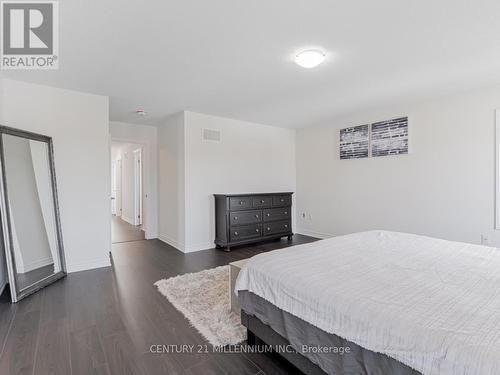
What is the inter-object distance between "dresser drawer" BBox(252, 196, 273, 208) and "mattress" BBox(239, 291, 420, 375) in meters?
3.19

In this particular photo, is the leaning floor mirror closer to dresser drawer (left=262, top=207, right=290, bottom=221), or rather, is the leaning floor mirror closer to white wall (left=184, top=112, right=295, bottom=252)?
white wall (left=184, top=112, right=295, bottom=252)

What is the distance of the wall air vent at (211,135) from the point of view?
4.71m

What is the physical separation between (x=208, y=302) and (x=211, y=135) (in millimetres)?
3080

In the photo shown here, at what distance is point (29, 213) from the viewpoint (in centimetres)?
301

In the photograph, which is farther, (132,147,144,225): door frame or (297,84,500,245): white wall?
(132,147,144,225): door frame

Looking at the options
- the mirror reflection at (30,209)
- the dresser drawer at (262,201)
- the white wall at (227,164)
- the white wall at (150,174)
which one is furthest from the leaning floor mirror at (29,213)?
the dresser drawer at (262,201)

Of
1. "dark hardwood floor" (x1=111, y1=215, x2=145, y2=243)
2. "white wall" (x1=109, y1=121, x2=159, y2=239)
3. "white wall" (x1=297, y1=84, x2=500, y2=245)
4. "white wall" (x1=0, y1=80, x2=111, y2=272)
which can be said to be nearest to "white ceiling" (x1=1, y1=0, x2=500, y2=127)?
"white wall" (x1=0, y1=80, x2=111, y2=272)

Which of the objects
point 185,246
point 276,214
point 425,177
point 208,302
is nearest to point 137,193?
point 185,246

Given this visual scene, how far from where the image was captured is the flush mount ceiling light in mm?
2461

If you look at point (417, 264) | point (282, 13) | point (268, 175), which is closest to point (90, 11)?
point (282, 13)

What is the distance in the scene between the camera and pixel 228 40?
229 centimetres

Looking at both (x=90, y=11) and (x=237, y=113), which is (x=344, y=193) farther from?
(x=90, y=11)

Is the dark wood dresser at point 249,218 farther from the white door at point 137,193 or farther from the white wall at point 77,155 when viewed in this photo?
the white door at point 137,193

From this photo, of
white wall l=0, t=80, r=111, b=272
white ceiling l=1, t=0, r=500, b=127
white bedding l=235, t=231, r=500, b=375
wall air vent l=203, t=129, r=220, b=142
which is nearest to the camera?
white bedding l=235, t=231, r=500, b=375
